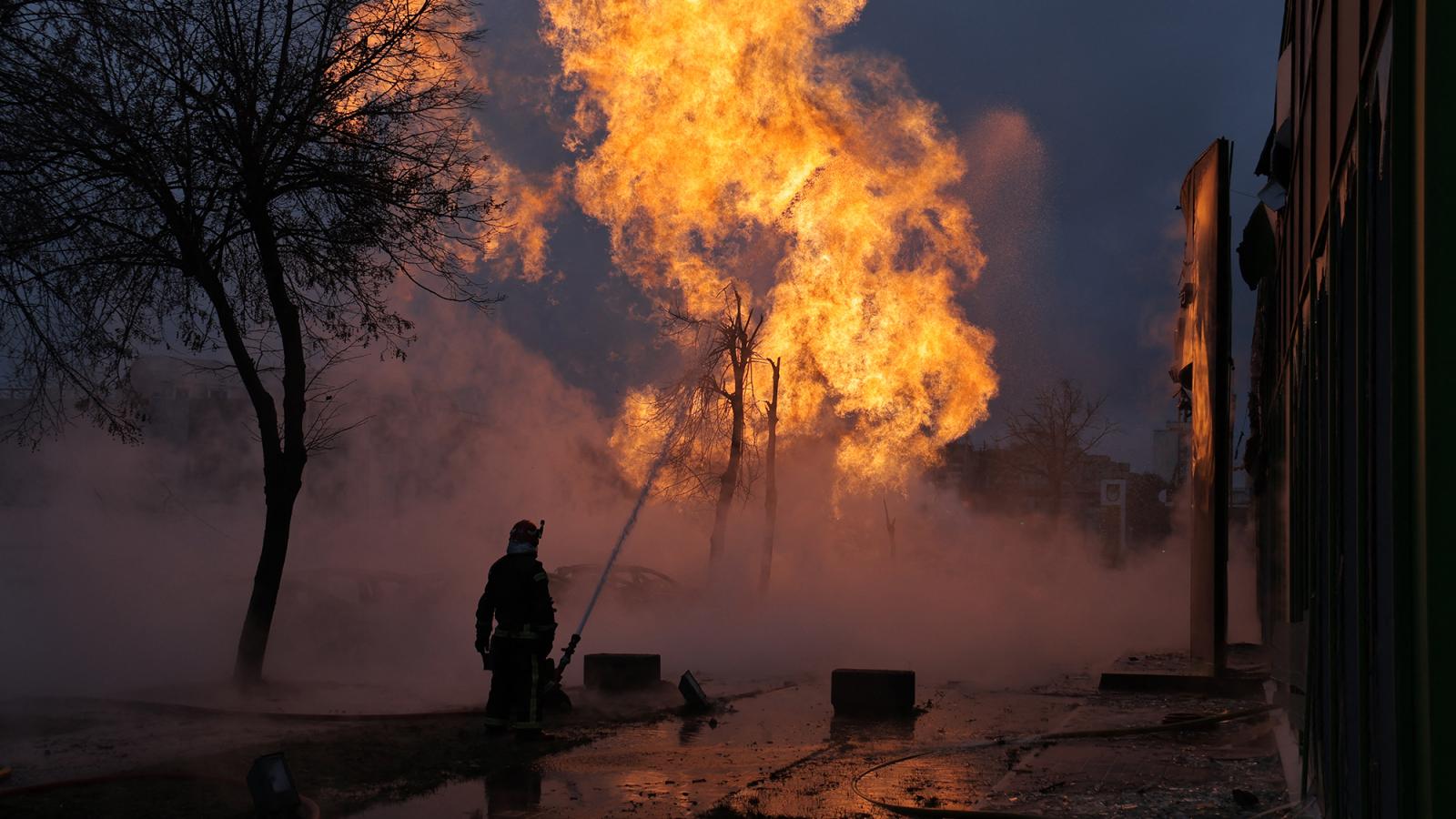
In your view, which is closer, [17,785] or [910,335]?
[17,785]

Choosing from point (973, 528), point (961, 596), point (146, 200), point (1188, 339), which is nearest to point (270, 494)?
point (146, 200)

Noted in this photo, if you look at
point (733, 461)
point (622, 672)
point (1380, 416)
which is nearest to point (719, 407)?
point (733, 461)

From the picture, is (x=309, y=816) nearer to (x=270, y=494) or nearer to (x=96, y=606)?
(x=270, y=494)

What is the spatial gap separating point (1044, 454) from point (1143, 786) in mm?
48824

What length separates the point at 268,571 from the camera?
41.4ft

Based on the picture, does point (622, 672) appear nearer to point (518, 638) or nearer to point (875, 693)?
point (875, 693)

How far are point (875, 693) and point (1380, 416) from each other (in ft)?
30.2

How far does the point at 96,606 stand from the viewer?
16531 mm

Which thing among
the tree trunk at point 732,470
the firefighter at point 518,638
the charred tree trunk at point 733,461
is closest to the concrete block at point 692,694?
the firefighter at point 518,638

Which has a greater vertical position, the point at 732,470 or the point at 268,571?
the point at 732,470

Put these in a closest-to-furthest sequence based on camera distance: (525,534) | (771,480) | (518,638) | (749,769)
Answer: (749,769) → (518,638) → (525,534) → (771,480)

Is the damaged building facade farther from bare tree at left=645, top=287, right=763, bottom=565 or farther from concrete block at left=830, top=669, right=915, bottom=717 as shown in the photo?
bare tree at left=645, top=287, right=763, bottom=565

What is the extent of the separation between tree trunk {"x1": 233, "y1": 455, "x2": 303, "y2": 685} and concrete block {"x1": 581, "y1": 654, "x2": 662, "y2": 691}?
3323mm

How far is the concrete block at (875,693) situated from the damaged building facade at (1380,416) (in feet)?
17.1
